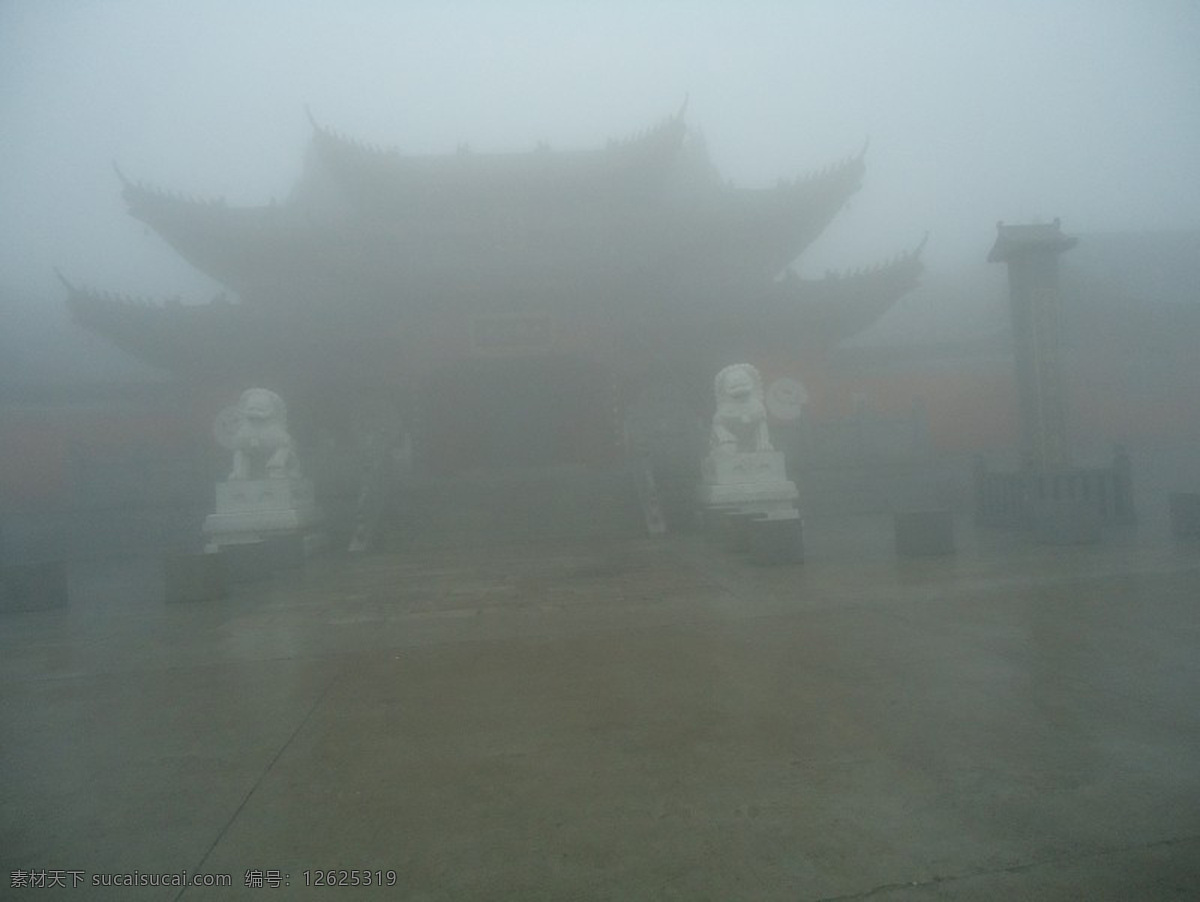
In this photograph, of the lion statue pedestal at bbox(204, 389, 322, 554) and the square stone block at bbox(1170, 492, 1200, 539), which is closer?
the square stone block at bbox(1170, 492, 1200, 539)

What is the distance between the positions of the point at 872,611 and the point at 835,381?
455 inches

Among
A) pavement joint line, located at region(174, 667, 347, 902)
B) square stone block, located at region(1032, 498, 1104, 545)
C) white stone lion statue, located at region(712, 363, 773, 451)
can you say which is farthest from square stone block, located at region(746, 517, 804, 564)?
pavement joint line, located at region(174, 667, 347, 902)

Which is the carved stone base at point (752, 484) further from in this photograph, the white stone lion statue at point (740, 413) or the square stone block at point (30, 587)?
the square stone block at point (30, 587)

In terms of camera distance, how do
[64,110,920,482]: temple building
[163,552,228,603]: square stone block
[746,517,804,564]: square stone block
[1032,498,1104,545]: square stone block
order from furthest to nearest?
[64,110,920,482]: temple building < [1032,498,1104,545]: square stone block < [746,517,804,564]: square stone block < [163,552,228,603]: square stone block

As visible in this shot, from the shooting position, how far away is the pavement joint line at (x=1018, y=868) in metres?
1.70

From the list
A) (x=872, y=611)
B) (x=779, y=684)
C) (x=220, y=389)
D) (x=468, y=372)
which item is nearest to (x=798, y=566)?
(x=872, y=611)

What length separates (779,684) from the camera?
3.18 meters

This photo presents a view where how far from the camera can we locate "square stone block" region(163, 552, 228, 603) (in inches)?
240

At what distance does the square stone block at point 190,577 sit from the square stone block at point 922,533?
6.29m

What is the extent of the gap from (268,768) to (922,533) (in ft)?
19.3

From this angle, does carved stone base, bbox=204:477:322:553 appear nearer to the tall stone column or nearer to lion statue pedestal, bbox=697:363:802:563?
lion statue pedestal, bbox=697:363:802:563

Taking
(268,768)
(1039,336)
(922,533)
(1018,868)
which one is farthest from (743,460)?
(1018,868)

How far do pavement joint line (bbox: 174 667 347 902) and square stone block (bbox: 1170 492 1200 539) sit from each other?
7573mm

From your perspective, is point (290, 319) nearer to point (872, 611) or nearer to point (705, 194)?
point (705, 194)
